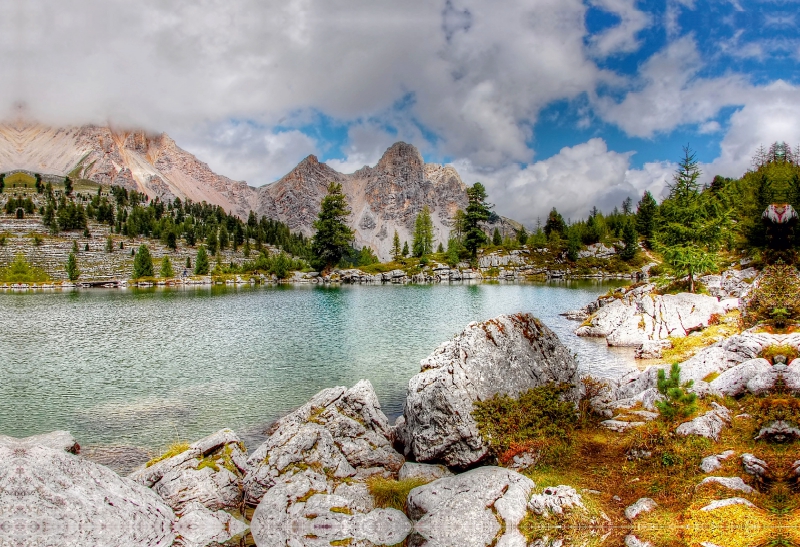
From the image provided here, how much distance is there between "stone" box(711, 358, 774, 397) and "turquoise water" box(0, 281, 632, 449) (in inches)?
496

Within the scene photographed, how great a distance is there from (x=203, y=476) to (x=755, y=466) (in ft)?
47.2

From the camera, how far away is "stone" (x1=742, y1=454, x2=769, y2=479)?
8.83 meters

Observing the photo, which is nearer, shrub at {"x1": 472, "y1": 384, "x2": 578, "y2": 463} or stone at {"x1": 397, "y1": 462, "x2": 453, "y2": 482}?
shrub at {"x1": 472, "y1": 384, "x2": 578, "y2": 463}

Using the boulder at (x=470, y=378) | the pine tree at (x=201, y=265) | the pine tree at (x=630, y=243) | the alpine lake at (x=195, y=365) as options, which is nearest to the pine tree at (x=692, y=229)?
the alpine lake at (x=195, y=365)

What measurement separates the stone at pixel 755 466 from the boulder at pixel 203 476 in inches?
523

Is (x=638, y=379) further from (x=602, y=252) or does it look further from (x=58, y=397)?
(x=602, y=252)

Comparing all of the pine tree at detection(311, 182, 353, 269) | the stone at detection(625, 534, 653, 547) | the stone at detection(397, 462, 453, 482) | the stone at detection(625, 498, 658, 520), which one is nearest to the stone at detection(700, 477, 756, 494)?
the stone at detection(625, 498, 658, 520)

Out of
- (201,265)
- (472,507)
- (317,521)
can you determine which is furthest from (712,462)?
(201,265)

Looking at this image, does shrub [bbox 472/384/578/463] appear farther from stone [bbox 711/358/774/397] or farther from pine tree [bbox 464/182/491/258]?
pine tree [bbox 464/182/491/258]

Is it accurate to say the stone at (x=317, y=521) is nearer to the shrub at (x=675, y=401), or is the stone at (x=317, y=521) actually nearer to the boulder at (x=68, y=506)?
the boulder at (x=68, y=506)

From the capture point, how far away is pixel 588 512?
8820 mm

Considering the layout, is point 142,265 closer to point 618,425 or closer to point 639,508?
point 618,425

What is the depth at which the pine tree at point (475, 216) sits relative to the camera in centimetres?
15562

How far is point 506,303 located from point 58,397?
57.4 m
